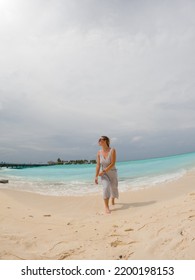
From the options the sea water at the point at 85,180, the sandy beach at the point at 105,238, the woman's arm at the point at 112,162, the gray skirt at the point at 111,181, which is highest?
the woman's arm at the point at 112,162

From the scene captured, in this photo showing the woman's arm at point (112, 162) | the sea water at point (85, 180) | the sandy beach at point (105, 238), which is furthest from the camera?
the sea water at point (85, 180)

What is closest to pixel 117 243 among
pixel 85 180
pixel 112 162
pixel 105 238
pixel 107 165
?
pixel 105 238

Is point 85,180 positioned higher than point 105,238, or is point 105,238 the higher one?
point 105,238

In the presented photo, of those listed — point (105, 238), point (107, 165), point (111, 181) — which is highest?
point (107, 165)

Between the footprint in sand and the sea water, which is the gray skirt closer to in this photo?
the footprint in sand

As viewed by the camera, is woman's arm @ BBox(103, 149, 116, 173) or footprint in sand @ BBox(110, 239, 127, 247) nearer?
footprint in sand @ BBox(110, 239, 127, 247)

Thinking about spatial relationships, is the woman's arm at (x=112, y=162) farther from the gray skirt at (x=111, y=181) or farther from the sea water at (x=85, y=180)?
the sea water at (x=85, y=180)

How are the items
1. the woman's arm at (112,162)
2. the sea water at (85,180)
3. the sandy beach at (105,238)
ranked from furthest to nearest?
the sea water at (85,180), the woman's arm at (112,162), the sandy beach at (105,238)

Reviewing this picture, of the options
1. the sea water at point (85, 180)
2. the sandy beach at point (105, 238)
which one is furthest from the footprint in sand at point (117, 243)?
the sea water at point (85, 180)

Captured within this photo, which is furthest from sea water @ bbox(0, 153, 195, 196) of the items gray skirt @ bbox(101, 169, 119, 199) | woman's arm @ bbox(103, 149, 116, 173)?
woman's arm @ bbox(103, 149, 116, 173)

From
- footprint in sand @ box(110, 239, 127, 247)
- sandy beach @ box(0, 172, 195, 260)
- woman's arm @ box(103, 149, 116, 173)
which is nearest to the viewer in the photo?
sandy beach @ box(0, 172, 195, 260)

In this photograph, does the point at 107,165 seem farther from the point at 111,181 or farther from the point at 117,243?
the point at 117,243
